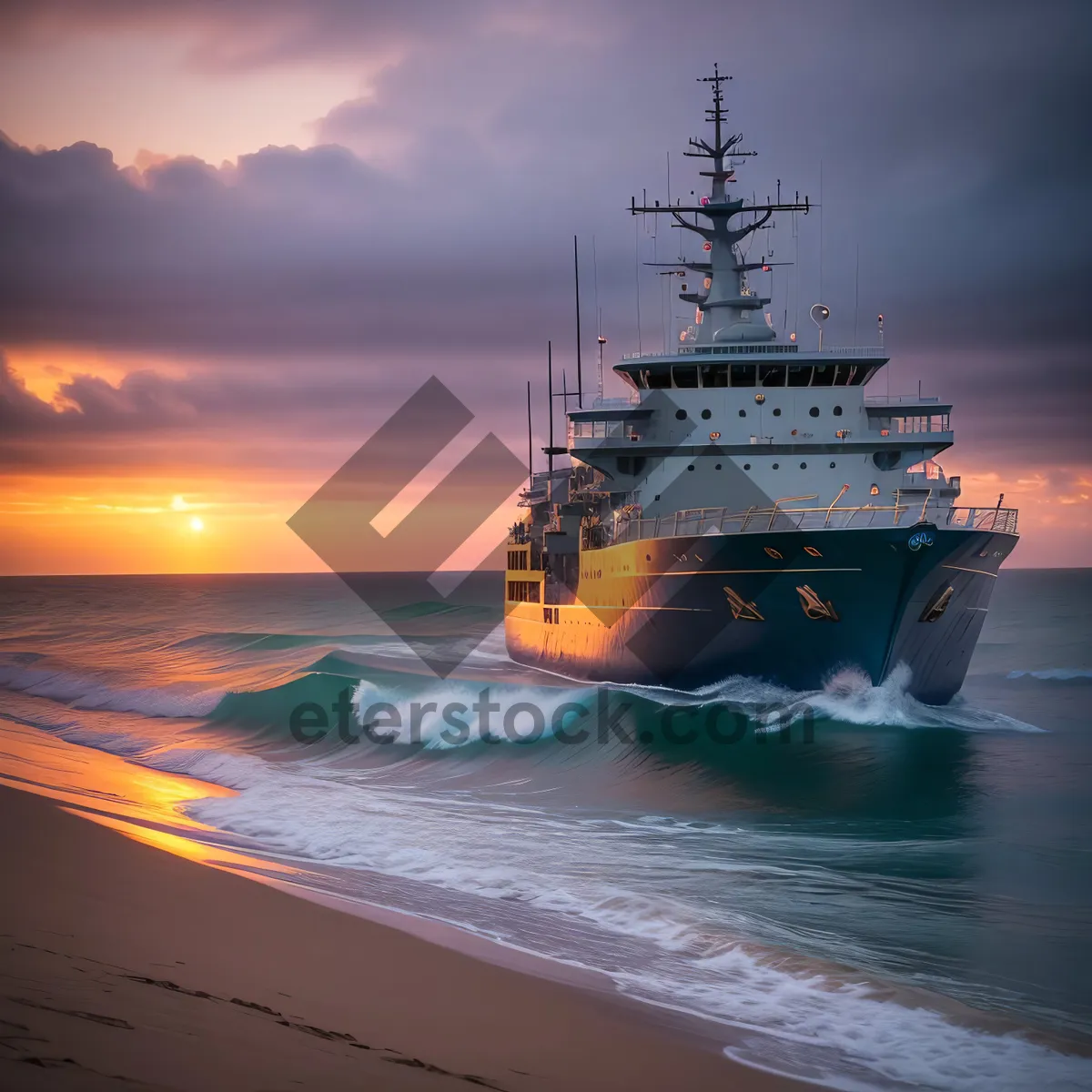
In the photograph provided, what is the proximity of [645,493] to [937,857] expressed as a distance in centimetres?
1614

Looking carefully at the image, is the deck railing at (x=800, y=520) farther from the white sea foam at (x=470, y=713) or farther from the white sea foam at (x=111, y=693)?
the white sea foam at (x=111, y=693)

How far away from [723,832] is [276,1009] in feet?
30.6

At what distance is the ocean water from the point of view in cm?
827

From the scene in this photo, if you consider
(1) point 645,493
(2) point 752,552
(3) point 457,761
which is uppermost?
(1) point 645,493

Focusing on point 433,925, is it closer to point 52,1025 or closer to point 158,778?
point 52,1025

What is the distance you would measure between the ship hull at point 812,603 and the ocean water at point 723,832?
2.37 ft

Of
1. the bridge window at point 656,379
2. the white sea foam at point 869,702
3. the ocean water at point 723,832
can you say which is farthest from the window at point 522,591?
the white sea foam at point 869,702

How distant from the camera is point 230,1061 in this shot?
19.9ft

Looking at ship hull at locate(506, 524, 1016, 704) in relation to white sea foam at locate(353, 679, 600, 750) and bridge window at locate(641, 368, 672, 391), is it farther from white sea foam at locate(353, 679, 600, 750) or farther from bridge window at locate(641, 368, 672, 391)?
bridge window at locate(641, 368, 672, 391)

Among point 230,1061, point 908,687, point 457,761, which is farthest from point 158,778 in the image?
point 908,687

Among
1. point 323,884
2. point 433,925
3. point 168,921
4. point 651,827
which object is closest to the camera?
point 168,921

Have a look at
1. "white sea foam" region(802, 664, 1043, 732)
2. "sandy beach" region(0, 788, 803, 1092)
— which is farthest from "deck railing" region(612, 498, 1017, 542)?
"sandy beach" region(0, 788, 803, 1092)

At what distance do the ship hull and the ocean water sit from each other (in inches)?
28.4

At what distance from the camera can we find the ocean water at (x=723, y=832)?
827 centimetres
